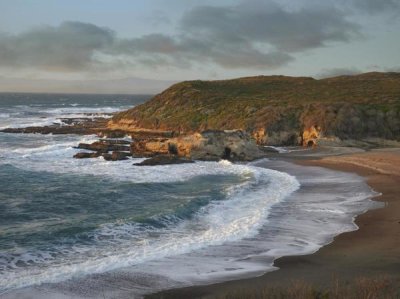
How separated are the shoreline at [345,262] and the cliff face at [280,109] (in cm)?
2891

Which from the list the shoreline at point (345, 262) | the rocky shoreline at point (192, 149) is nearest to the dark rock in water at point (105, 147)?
the rocky shoreline at point (192, 149)

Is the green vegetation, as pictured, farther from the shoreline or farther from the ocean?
the ocean

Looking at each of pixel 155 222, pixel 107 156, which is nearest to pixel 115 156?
pixel 107 156

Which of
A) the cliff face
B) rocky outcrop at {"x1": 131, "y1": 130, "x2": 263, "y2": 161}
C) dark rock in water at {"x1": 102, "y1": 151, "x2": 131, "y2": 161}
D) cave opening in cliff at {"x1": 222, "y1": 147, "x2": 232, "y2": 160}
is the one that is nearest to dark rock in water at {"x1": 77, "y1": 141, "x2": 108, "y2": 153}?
Answer: rocky outcrop at {"x1": 131, "y1": 130, "x2": 263, "y2": 161}

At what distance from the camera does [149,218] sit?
21.3 meters

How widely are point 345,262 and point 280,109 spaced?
147ft

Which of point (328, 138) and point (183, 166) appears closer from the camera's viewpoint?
point (183, 166)

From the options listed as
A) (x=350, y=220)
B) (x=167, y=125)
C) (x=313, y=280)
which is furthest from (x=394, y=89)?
(x=313, y=280)

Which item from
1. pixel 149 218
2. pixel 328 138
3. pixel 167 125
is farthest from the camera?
pixel 167 125

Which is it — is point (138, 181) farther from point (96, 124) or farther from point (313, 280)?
point (96, 124)

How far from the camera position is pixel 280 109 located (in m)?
59.4

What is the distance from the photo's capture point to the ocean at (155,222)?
47.2 ft

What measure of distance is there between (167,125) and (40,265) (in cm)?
5696

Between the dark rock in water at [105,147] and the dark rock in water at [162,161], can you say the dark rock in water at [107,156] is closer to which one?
the dark rock in water at [105,147]
